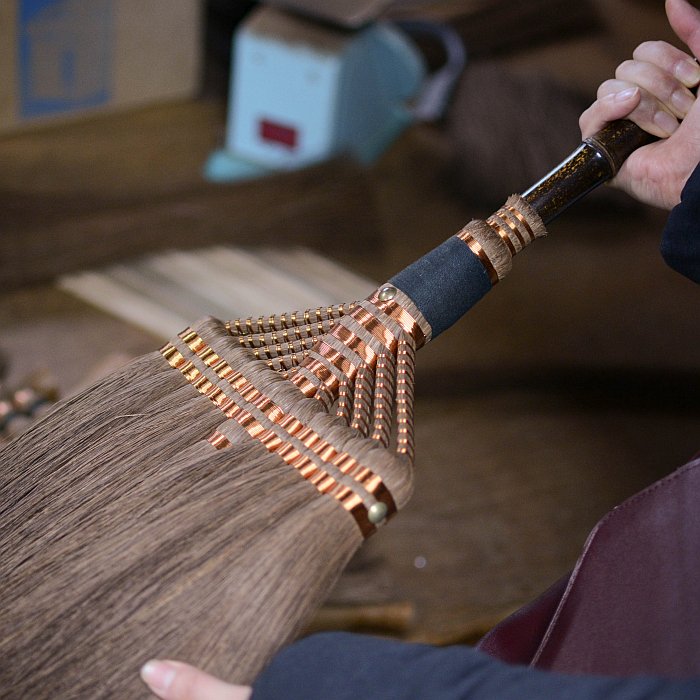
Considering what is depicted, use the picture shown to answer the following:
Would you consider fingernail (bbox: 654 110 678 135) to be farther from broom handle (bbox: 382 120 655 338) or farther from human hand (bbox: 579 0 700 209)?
broom handle (bbox: 382 120 655 338)

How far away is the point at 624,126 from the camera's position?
0.86 meters

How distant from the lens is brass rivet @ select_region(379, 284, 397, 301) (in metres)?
0.71

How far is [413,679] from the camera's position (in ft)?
1.85

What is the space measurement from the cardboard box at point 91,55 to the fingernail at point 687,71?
57.2 inches

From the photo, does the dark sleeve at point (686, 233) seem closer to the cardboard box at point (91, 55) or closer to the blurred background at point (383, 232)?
the blurred background at point (383, 232)

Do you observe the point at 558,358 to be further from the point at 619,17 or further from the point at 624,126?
the point at 619,17

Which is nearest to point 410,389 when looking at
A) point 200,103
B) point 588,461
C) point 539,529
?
point 539,529

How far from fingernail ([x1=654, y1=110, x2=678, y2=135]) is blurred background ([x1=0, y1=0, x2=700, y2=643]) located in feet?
2.57

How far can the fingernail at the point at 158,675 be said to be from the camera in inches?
22.8

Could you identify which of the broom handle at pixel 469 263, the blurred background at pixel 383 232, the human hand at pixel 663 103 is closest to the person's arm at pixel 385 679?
the broom handle at pixel 469 263

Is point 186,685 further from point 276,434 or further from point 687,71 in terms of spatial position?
point 687,71

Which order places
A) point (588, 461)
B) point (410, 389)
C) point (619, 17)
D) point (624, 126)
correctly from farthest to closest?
point (619, 17), point (588, 461), point (624, 126), point (410, 389)

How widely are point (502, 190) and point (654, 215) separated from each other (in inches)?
13.5

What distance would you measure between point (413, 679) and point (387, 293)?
0.29 m
